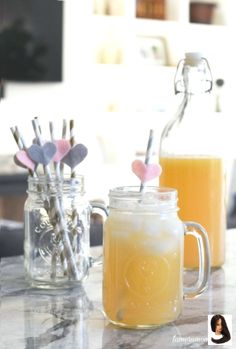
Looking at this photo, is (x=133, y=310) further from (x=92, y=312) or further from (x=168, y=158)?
(x=168, y=158)

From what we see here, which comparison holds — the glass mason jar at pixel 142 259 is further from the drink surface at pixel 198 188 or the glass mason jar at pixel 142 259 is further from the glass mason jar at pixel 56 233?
the drink surface at pixel 198 188

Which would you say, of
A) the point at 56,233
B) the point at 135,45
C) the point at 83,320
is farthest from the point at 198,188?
the point at 135,45

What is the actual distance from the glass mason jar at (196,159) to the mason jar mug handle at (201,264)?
0.73 ft

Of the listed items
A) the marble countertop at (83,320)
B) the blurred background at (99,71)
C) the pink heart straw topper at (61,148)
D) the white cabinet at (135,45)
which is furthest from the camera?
the white cabinet at (135,45)

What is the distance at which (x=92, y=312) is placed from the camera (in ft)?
2.97

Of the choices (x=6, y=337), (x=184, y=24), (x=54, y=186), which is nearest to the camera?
(x=6, y=337)

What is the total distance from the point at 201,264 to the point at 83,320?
19cm

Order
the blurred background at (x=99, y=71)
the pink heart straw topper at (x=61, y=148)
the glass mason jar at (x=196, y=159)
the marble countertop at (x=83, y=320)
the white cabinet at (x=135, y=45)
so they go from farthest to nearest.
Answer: the white cabinet at (x=135, y=45) → the blurred background at (x=99, y=71) → the glass mason jar at (x=196, y=159) → the pink heart straw topper at (x=61, y=148) → the marble countertop at (x=83, y=320)

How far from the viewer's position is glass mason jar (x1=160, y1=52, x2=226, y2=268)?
1.18m

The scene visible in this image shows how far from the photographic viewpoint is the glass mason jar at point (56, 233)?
1011mm

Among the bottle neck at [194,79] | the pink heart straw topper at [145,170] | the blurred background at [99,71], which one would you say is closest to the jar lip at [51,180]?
the pink heart straw topper at [145,170]

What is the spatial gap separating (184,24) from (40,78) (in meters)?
1.18

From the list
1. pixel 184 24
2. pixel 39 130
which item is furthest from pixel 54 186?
pixel 184 24

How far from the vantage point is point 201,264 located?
94 cm
